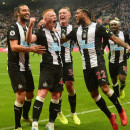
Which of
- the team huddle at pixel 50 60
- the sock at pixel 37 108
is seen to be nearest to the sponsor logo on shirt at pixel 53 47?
the team huddle at pixel 50 60

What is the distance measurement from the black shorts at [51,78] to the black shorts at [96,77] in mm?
639

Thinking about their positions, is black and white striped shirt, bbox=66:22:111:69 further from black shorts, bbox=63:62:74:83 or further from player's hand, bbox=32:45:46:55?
player's hand, bbox=32:45:46:55

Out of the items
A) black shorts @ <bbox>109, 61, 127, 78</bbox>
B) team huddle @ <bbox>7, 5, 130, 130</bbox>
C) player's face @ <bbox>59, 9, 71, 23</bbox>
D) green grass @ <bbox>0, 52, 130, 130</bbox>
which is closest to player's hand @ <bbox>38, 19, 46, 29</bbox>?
team huddle @ <bbox>7, 5, 130, 130</bbox>

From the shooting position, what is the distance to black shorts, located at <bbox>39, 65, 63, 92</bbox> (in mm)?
5515

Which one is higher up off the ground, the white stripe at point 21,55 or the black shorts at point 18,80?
the white stripe at point 21,55

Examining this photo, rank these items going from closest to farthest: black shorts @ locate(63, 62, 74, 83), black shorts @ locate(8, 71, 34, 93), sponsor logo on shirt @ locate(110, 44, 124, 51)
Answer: black shorts @ locate(8, 71, 34, 93), black shorts @ locate(63, 62, 74, 83), sponsor logo on shirt @ locate(110, 44, 124, 51)

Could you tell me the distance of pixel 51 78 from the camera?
5.56 metres

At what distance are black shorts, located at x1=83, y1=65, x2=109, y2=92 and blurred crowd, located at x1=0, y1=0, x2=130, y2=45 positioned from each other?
37157 mm

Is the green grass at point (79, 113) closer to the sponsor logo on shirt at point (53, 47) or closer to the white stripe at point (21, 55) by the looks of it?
the white stripe at point (21, 55)

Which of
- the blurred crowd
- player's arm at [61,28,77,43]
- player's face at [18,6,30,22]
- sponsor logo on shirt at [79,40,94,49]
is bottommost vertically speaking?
sponsor logo on shirt at [79,40,94,49]

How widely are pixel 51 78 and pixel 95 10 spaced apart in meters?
46.5

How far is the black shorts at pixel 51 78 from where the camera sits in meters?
5.52

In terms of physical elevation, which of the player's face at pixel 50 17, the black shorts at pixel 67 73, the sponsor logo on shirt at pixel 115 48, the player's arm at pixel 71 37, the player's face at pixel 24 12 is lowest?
the black shorts at pixel 67 73

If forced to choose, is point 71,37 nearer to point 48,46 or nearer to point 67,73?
point 48,46
